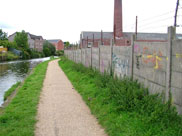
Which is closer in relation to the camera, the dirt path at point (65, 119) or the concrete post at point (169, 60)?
the concrete post at point (169, 60)

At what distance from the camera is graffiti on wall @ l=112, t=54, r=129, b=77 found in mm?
7376

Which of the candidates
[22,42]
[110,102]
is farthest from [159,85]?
[22,42]

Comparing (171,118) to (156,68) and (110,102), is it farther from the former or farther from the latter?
(110,102)

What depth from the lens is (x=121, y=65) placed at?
790 cm

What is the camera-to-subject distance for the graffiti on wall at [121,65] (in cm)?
738

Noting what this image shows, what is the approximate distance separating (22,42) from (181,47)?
7471 cm

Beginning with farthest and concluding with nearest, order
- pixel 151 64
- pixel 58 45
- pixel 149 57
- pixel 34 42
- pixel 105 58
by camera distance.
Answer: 1. pixel 58 45
2. pixel 34 42
3. pixel 105 58
4. pixel 149 57
5. pixel 151 64

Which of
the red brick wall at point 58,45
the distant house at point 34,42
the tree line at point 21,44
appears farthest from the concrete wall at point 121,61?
the red brick wall at point 58,45

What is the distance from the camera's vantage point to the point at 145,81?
5.84 metres

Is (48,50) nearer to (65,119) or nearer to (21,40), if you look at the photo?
(21,40)

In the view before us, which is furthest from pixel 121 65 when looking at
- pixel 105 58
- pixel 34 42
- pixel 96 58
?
pixel 34 42

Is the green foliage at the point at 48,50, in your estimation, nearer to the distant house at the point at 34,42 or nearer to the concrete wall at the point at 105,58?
the distant house at the point at 34,42

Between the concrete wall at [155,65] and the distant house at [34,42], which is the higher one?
the distant house at [34,42]

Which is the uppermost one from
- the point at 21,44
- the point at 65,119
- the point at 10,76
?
the point at 21,44
